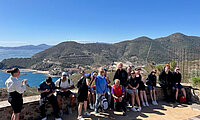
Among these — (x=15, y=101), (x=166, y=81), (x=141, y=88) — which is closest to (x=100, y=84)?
(x=141, y=88)

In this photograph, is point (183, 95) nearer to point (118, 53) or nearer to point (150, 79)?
point (150, 79)

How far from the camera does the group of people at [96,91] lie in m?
2.93

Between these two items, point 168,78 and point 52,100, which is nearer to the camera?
point 52,100

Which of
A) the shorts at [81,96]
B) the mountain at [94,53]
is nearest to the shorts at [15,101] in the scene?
the shorts at [81,96]

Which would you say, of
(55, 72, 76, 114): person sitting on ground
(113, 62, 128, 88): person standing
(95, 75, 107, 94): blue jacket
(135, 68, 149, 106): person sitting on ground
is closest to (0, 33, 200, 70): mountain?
(135, 68, 149, 106): person sitting on ground

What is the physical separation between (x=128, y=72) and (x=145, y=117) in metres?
1.55

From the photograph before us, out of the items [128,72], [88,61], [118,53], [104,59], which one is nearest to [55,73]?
[88,61]

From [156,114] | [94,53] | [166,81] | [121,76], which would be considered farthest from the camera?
[94,53]

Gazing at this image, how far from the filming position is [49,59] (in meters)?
107

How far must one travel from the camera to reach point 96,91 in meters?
3.87

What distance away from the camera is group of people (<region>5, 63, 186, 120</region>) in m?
2.93

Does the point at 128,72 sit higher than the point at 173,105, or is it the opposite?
the point at 128,72

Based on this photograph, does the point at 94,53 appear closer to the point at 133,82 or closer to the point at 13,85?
the point at 133,82

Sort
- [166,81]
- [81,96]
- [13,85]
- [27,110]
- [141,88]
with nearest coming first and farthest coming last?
[13,85] < [27,110] < [81,96] < [141,88] < [166,81]
